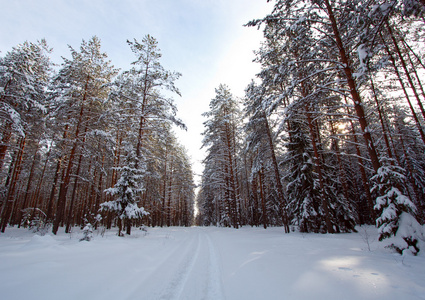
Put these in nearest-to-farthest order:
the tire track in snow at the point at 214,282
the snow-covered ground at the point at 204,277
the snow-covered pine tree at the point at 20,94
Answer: the snow-covered ground at the point at 204,277, the tire track in snow at the point at 214,282, the snow-covered pine tree at the point at 20,94

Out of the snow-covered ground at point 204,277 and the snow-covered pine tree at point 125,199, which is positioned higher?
the snow-covered pine tree at point 125,199

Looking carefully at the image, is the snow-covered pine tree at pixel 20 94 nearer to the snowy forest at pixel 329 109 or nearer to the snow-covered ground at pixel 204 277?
the snow-covered ground at pixel 204 277

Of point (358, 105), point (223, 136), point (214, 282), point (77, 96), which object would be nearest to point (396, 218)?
point (358, 105)

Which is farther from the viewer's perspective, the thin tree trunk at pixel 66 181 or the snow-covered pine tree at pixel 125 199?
the thin tree trunk at pixel 66 181

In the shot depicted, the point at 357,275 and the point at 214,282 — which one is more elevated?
the point at 357,275

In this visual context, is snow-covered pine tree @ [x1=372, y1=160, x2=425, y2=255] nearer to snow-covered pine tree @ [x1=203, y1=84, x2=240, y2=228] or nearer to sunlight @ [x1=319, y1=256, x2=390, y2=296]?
sunlight @ [x1=319, y1=256, x2=390, y2=296]

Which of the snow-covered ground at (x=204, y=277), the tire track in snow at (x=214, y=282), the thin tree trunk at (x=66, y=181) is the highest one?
the thin tree trunk at (x=66, y=181)

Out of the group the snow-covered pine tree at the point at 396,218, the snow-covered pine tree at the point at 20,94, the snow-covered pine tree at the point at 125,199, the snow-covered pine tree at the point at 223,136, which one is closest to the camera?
the snow-covered pine tree at the point at 396,218

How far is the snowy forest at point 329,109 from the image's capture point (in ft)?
17.9

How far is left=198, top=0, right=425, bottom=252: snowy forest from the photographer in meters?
5.46

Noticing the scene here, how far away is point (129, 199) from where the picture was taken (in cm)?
1102

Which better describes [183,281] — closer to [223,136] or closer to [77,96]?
[77,96]

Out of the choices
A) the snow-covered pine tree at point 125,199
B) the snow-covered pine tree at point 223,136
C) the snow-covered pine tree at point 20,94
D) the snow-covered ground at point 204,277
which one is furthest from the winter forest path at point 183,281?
the snow-covered pine tree at point 223,136

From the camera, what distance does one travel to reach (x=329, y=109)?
8.70m
